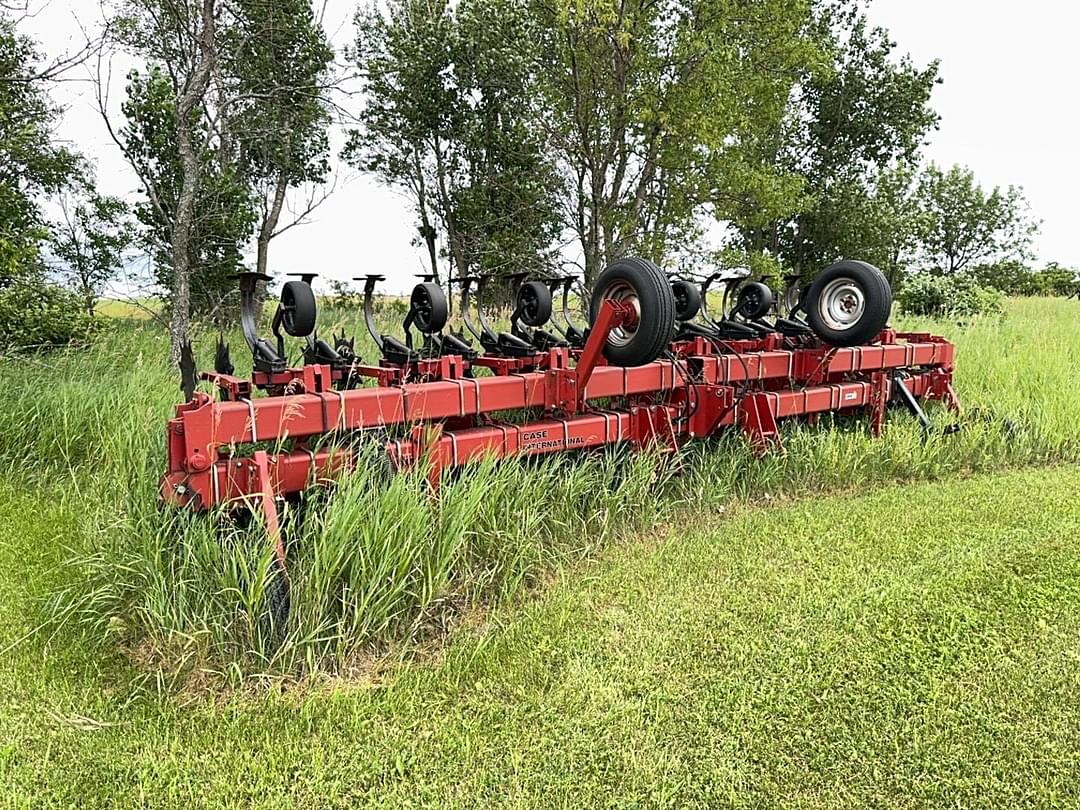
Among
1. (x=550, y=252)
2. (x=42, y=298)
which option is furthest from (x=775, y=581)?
(x=550, y=252)

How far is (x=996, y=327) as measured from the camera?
40.2ft

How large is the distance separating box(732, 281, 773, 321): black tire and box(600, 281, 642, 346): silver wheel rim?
2.86m

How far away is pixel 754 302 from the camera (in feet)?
22.8

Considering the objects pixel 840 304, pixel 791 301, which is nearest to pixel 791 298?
pixel 791 301

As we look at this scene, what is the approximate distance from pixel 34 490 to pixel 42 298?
3454 mm

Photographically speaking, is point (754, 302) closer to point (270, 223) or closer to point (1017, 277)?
point (270, 223)

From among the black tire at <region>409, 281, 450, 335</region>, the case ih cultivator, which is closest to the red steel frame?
the case ih cultivator

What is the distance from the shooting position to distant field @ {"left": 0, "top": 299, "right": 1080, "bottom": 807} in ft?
8.08

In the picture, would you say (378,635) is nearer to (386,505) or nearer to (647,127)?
(386,505)

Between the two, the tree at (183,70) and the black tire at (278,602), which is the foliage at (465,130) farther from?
the black tire at (278,602)

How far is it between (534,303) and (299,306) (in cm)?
213

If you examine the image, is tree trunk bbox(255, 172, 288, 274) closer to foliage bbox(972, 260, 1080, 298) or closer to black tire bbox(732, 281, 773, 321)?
black tire bbox(732, 281, 773, 321)

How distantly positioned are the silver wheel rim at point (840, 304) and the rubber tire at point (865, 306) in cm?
3

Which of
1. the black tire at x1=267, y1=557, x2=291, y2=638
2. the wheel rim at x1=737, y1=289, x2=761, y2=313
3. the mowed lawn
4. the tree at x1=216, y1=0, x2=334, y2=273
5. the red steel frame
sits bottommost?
the mowed lawn
